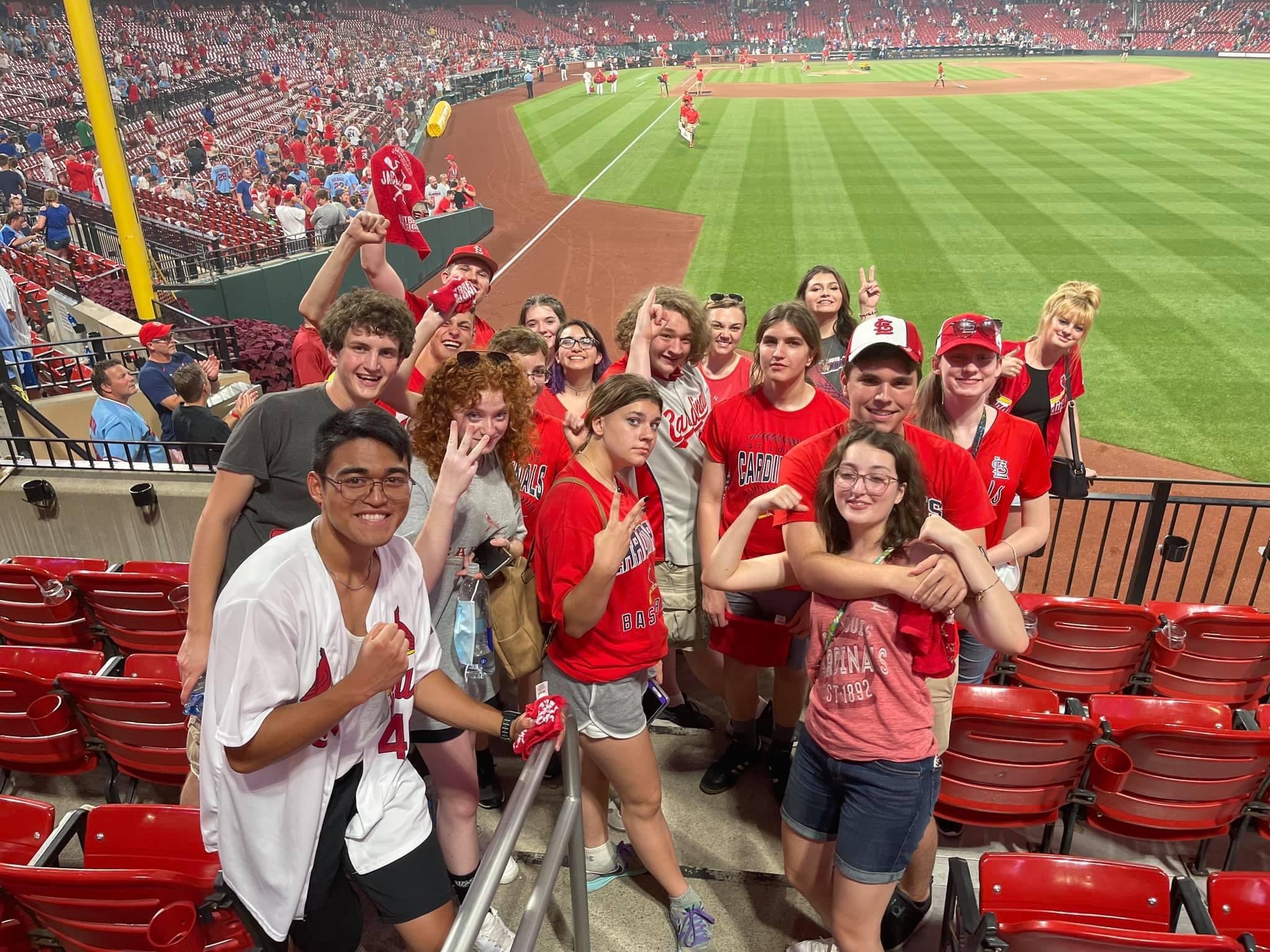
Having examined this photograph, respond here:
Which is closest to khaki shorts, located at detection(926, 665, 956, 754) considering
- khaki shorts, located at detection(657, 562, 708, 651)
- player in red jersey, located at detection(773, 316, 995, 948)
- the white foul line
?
player in red jersey, located at detection(773, 316, 995, 948)

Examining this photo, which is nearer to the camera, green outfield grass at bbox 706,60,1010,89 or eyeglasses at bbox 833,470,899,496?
eyeglasses at bbox 833,470,899,496

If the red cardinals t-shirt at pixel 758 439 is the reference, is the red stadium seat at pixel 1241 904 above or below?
below

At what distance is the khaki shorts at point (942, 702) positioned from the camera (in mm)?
2592

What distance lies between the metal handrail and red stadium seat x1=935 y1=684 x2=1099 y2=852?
149 cm

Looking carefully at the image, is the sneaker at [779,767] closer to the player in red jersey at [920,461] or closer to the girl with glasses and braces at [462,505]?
the player in red jersey at [920,461]

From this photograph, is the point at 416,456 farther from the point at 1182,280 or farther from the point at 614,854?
the point at 1182,280

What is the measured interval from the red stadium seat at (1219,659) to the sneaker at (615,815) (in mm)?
2740

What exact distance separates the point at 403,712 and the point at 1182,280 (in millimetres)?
15491

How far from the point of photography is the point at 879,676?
2.41 metres

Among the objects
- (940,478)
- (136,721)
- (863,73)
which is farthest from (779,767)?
(863,73)

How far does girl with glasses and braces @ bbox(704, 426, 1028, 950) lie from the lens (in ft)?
7.73

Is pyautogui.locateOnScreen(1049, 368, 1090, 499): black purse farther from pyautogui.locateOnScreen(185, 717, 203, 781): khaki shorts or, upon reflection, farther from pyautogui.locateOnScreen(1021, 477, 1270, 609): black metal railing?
pyautogui.locateOnScreen(185, 717, 203, 781): khaki shorts

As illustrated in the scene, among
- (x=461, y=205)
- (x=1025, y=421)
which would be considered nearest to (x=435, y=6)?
(x=461, y=205)

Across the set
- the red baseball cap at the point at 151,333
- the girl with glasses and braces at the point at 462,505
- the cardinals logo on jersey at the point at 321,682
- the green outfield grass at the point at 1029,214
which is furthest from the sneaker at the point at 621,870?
the green outfield grass at the point at 1029,214
